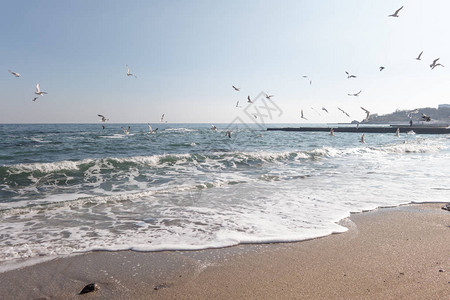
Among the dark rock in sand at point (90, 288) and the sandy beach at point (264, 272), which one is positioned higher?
the dark rock in sand at point (90, 288)

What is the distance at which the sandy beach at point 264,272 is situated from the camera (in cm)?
325

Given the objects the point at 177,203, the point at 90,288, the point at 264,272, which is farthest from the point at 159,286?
the point at 177,203

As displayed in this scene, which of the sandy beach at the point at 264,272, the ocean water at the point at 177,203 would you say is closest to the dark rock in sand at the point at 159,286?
the sandy beach at the point at 264,272

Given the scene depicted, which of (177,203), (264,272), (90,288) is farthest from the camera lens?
(177,203)

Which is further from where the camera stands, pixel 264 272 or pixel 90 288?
pixel 264 272

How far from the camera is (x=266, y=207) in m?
7.25

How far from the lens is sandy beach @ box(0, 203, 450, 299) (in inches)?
Result: 128

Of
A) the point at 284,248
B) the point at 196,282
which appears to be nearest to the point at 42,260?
the point at 196,282

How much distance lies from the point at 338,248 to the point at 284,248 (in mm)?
801

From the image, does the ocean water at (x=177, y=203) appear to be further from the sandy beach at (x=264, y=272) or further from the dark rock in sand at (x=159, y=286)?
the dark rock in sand at (x=159, y=286)

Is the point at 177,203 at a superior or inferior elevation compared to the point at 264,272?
inferior

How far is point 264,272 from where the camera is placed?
12.3 feet

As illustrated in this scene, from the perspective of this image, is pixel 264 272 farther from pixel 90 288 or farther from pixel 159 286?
pixel 90 288

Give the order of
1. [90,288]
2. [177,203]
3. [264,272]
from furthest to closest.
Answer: [177,203] < [264,272] < [90,288]
